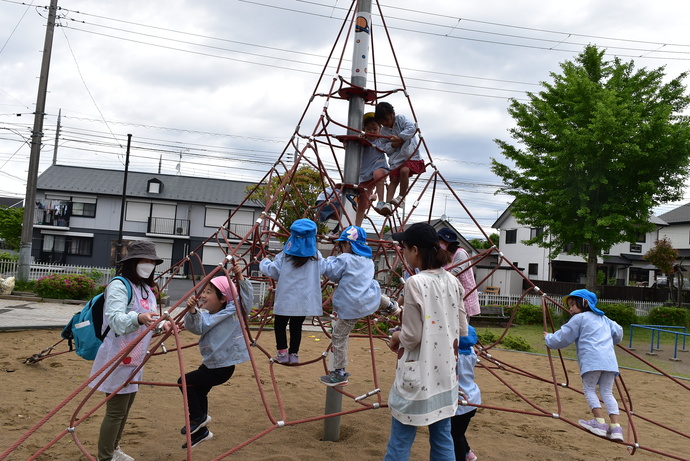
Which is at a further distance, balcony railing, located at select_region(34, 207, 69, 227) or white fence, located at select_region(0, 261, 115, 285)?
balcony railing, located at select_region(34, 207, 69, 227)

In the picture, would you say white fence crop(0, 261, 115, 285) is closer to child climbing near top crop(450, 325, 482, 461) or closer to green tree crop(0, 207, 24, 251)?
child climbing near top crop(450, 325, 482, 461)

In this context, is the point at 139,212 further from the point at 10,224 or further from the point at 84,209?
the point at 10,224

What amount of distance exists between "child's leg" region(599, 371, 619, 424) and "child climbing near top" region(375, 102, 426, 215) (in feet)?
7.25

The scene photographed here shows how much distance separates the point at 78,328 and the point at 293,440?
2093 millimetres

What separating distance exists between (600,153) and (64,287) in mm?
15295

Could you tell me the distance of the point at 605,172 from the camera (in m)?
15.2

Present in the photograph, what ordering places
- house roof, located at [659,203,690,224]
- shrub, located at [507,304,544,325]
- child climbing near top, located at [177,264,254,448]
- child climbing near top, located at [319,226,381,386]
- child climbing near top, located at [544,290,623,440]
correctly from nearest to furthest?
child climbing near top, located at [177,264,254,448] < child climbing near top, located at [319,226,381,386] < child climbing near top, located at [544,290,623,440] < shrub, located at [507,304,544,325] < house roof, located at [659,203,690,224]

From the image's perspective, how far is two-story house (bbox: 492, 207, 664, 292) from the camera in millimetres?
28953

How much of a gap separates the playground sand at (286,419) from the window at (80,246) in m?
24.2

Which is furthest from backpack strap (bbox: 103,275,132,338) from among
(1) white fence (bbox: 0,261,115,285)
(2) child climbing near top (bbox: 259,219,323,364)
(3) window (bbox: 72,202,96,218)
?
(3) window (bbox: 72,202,96,218)

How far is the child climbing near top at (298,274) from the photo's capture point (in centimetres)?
363

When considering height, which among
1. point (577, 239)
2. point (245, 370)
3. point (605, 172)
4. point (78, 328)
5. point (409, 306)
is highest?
point (605, 172)

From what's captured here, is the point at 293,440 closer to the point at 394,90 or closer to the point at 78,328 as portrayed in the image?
the point at 78,328

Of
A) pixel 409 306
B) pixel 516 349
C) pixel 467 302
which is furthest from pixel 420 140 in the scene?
pixel 516 349
